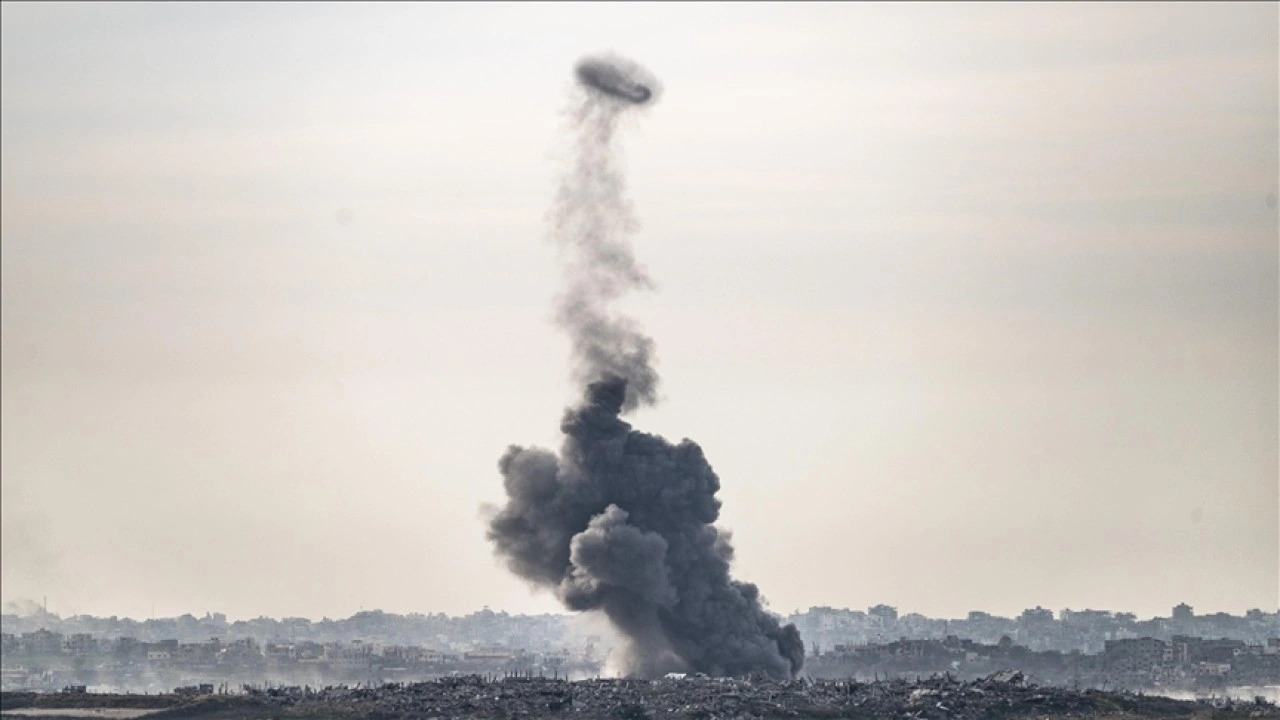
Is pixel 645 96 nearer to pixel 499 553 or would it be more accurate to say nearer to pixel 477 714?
pixel 499 553

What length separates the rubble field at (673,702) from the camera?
11350 centimetres

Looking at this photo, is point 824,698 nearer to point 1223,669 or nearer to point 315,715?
point 315,715

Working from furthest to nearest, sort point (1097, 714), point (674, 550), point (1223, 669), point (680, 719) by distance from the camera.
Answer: point (1223, 669), point (674, 550), point (1097, 714), point (680, 719)

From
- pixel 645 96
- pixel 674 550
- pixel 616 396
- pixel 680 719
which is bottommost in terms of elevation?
pixel 680 719

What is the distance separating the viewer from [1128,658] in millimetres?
197500

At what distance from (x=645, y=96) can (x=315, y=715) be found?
166 feet

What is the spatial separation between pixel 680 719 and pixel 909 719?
11565 millimetres

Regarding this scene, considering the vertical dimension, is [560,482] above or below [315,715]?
above

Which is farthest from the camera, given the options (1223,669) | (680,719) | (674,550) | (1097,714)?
(1223,669)

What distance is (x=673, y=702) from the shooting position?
11550 cm

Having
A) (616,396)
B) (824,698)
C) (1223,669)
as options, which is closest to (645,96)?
(616,396)

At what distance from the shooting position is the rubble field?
372 feet

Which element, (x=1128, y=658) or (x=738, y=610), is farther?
(x=1128, y=658)

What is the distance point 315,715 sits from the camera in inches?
4456
